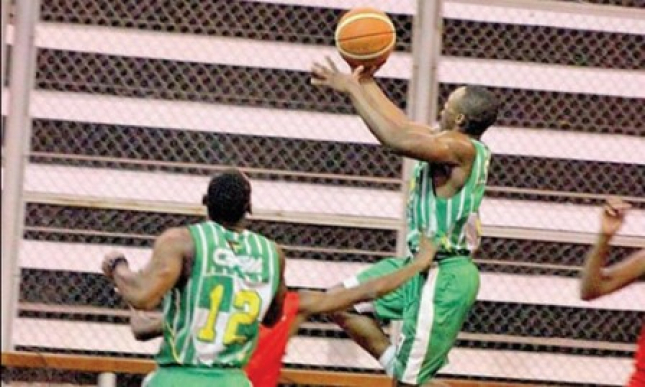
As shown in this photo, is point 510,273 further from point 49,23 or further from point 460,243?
point 49,23

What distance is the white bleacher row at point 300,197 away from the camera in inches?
354

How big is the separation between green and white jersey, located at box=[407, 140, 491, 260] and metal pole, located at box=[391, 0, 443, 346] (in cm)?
117

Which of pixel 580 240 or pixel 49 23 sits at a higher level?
pixel 49 23

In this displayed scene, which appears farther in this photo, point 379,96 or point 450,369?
point 450,369

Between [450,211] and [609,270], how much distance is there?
1.35 meters

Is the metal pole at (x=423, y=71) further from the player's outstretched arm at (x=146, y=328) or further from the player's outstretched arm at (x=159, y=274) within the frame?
the player's outstretched arm at (x=159, y=274)

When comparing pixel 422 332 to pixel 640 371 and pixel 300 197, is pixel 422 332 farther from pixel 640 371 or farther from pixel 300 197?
pixel 300 197

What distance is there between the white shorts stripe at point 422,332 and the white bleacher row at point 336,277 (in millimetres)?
1456

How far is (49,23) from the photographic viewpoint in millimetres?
9039

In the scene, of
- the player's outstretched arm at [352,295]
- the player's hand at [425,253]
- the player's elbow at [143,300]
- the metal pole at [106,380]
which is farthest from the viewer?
the metal pole at [106,380]

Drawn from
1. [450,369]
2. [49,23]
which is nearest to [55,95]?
[49,23]

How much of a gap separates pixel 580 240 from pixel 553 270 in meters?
0.29

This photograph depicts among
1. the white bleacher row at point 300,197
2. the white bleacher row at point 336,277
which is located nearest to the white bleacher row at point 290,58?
the white bleacher row at point 300,197

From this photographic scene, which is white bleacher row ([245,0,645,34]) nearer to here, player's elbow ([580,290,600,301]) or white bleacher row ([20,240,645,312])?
white bleacher row ([20,240,645,312])
